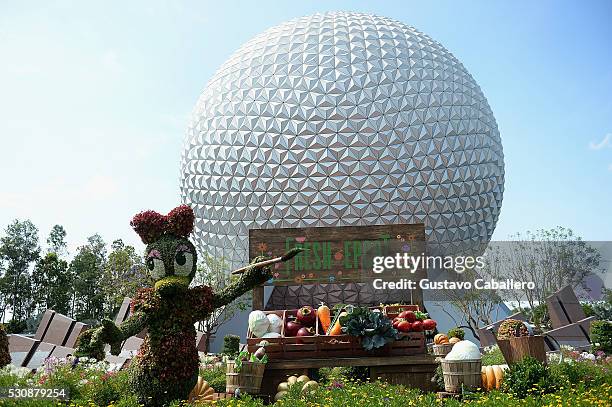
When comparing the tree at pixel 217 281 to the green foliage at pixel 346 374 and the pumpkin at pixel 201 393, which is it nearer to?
the green foliage at pixel 346 374

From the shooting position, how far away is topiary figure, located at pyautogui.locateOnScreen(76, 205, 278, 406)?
7344 mm

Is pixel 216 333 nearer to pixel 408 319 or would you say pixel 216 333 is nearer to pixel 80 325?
pixel 80 325

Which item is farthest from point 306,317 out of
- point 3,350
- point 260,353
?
point 3,350

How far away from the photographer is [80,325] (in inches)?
655

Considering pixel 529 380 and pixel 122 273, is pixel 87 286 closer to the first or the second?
pixel 122 273

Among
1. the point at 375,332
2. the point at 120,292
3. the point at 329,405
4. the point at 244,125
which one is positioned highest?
the point at 244,125

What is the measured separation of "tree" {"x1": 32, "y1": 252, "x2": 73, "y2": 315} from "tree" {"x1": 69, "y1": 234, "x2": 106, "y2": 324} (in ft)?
2.17

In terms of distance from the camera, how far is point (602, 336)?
14.8 meters

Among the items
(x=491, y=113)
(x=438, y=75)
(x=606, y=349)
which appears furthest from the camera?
(x=491, y=113)

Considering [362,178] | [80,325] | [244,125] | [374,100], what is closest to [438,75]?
[374,100]

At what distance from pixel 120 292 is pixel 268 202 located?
1225 centimetres

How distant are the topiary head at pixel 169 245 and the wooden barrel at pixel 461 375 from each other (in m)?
4.11

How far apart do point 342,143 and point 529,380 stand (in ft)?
60.1

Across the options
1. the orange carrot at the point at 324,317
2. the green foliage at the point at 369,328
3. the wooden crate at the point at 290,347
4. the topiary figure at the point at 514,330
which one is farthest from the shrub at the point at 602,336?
the wooden crate at the point at 290,347
